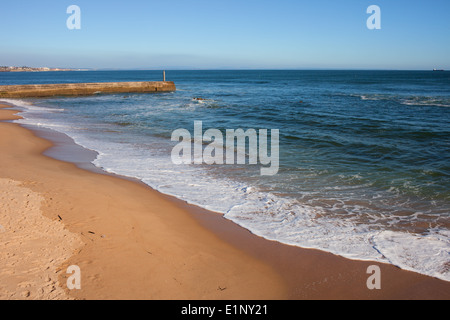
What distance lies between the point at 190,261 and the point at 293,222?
2147mm

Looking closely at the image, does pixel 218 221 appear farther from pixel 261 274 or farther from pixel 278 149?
pixel 278 149

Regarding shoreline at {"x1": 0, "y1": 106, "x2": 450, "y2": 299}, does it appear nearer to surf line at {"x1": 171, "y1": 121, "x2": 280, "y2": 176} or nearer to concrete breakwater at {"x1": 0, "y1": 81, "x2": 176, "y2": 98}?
surf line at {"x1": 171, "y1": 121, "x2": 280, "y2": 176}

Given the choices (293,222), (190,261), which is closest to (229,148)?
(293,222)

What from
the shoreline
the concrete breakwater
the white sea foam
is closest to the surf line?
the white sea foam

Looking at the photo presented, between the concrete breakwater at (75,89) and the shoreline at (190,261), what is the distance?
32881mm

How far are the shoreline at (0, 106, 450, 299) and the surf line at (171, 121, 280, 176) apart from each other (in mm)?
3523

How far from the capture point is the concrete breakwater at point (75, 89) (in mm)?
33250

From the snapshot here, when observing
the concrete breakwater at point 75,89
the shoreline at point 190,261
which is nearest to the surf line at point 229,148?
the shoreline at point 190,261

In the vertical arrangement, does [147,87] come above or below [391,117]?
above

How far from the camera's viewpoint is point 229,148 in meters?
11.9

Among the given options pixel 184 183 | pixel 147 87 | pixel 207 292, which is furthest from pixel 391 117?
pixel 147 87

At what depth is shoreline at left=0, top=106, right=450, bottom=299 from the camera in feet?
12.3
